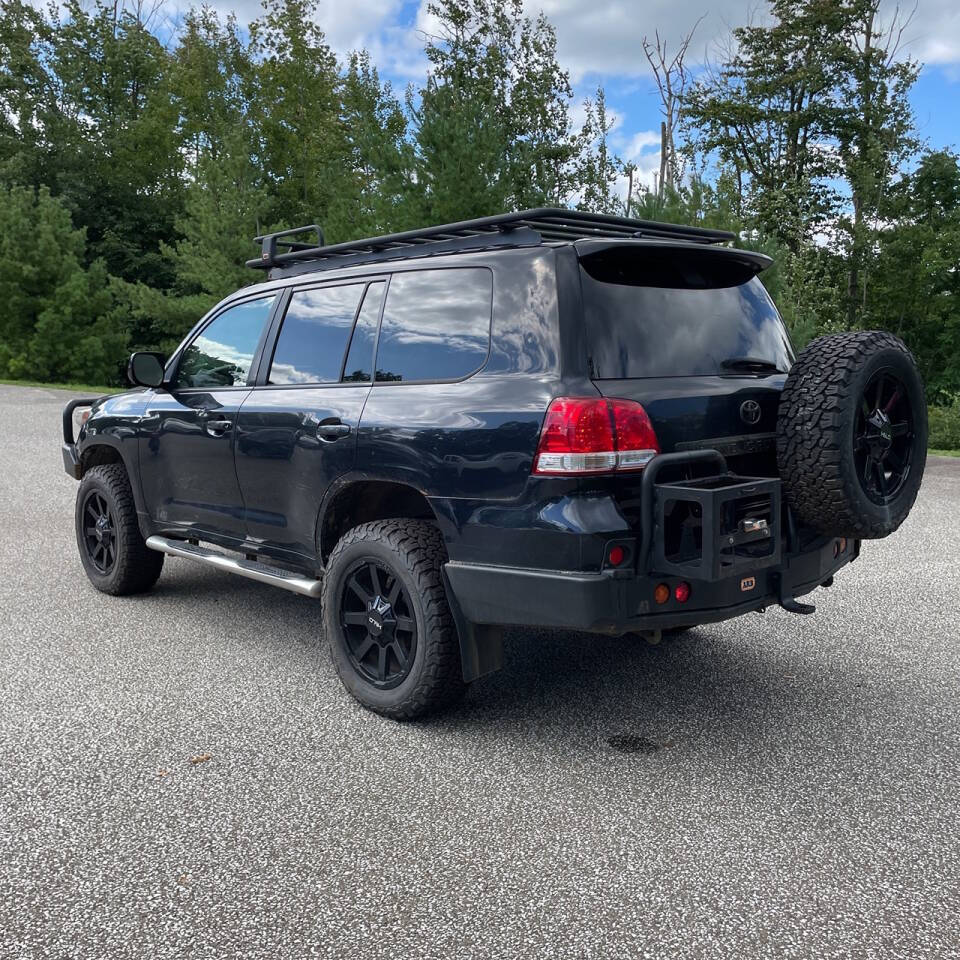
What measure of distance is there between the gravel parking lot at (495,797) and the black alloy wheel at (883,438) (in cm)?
101

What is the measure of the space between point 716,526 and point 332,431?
1788 millimetres

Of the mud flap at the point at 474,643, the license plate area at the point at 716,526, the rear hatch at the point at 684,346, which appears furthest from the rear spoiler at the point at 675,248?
the mud flap at the point at 474,643

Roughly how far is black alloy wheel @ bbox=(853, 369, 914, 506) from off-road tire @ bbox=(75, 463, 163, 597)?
411cm

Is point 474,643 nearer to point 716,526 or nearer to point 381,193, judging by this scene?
point 716,526

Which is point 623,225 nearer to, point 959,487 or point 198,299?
point 959,487

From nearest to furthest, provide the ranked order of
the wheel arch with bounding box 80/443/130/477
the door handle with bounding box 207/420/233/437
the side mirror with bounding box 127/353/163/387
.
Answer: the door handle with bounding box 207/420/233/437
the side mirror with bounding box 127/353/163/387
the wheel arch with bounding box 80/443/130/477

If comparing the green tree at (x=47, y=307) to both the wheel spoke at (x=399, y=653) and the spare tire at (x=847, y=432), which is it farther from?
the spare tire at (x=847, y=432)

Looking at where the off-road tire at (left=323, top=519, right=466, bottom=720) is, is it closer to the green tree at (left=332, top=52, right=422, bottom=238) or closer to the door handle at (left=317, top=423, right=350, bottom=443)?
the door handle at (left=317, top=423, right=350, bottom=443)

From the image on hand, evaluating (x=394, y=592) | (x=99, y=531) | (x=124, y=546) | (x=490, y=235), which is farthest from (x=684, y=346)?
(x=99, y=531)

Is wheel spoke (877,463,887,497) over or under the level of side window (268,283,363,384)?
under

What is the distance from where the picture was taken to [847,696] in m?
4.22

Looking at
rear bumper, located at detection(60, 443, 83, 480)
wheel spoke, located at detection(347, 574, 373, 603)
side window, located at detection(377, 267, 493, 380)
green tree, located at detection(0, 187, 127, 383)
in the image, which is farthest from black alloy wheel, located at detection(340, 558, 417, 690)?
green tree, located at detection(0, 187, 127, 383)

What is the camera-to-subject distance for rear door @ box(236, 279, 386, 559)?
13.8 ft

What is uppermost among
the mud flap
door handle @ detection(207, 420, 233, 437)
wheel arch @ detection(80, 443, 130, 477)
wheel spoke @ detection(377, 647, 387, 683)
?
door handle @ detection(207, 420, 233, 437)
